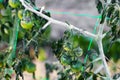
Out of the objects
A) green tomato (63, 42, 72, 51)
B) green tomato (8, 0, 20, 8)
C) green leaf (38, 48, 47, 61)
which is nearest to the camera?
green tomato (63, 42, 72, 51)

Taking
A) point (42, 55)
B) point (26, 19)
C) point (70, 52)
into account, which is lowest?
point (42, 55)

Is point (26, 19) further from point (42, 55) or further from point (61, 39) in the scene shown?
point (42, 55)

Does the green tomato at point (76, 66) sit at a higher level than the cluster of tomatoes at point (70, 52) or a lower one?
lower

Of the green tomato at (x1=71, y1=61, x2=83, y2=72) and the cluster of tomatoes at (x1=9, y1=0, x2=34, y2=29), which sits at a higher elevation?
the cluster of tomatoes at (x1=9, y1=0, x2=34, y2=29)

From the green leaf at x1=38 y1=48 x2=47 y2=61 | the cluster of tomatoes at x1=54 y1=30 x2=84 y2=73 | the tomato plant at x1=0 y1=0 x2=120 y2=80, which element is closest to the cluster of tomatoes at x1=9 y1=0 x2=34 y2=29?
the tomato plant at x1=0 y1=0 x2=120 y2=80

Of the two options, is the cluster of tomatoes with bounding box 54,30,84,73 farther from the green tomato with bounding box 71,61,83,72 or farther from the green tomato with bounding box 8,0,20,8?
the green tomato with bounding box 8,0,20,8

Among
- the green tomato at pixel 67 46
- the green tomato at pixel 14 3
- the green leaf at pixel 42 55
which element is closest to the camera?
the green tomato at pixel 67 46

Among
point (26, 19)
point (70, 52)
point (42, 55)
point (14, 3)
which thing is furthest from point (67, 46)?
point (42, 55)

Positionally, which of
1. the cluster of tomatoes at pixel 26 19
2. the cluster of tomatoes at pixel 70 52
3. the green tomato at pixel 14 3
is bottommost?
the cluster of tomatoes at pixel 70 52

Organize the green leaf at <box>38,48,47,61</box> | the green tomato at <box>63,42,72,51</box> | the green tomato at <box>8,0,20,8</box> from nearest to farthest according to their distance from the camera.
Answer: the green tomato at <box>63,42,72,51</box> → the green tomato at <box>8,0,20,8</box> → the green leaf at <box>38,48,47,61</box>

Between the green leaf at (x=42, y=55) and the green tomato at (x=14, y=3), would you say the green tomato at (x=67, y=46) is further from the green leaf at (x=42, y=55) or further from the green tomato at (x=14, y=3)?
the green leaf at (x=42, y=55)

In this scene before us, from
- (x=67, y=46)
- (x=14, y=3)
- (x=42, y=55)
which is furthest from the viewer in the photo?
(x=42, y=55)

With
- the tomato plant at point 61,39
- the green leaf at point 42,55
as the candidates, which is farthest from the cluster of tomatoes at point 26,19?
the green leaf at point 42,55

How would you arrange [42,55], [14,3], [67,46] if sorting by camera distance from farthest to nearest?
1. [42,55]
2. [14,3]
3. [67,46]
